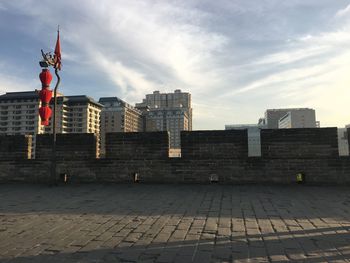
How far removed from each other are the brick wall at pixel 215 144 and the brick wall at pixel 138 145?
0.62 m

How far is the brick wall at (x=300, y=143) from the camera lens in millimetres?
9188

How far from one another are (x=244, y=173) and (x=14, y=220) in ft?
20.0

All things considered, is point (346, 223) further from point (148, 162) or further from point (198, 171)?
point (148, 162)

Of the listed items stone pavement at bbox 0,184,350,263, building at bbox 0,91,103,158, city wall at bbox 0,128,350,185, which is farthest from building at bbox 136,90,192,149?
stone pavement at bbox 0,184,350,263

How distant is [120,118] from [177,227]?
115 metres

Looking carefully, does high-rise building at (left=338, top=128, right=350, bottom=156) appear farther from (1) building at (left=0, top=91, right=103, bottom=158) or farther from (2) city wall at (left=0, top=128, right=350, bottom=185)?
(1) building at (left=0, top=91, right=103, bottom=158)

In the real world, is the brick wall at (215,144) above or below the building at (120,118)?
below

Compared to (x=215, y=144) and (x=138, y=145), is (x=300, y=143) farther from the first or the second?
(x=138, y=145)

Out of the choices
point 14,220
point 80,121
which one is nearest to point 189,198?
point 14,220

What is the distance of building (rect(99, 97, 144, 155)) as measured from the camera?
117 metres

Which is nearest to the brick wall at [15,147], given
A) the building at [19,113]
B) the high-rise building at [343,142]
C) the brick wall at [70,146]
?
the brick wall at [70,146]

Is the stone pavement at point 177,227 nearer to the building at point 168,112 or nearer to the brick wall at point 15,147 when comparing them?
the brick wall at point 15,147

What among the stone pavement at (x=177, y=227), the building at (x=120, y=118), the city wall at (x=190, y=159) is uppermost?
the building at (x=120, y=118)

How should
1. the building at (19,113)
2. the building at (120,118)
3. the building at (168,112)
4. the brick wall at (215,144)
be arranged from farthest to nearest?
the building at (120,118)
the building at (19,113)
the building at (168,112)
the brick wall at (215,144)
